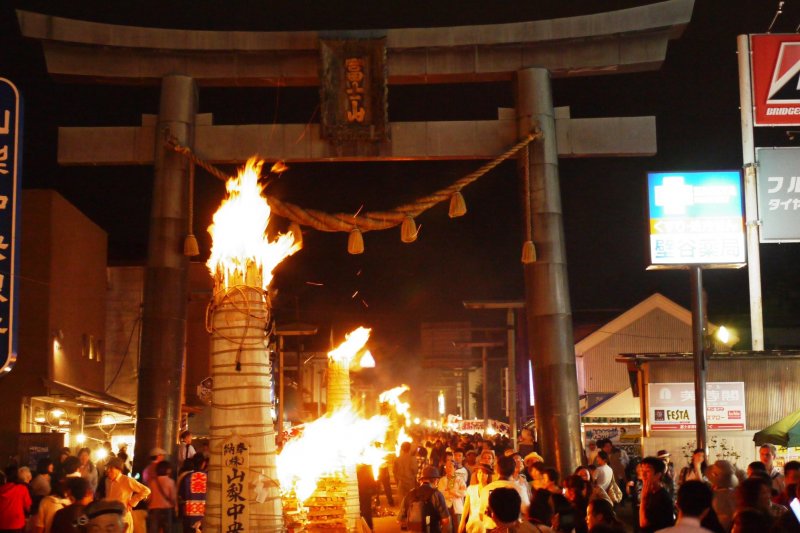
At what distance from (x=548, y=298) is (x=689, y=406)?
6315mm

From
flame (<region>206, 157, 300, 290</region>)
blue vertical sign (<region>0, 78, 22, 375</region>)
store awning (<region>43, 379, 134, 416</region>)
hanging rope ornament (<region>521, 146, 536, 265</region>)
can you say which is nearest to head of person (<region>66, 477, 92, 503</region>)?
flame (<region>206, 157, 300, 290</region>)

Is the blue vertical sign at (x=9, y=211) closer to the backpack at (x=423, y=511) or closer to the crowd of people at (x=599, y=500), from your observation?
the backpack at (x=423, y=511)

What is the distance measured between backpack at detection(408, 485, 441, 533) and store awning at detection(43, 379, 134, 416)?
13.5 meters

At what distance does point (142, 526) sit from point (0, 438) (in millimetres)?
10255

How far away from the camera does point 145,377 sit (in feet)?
56.3

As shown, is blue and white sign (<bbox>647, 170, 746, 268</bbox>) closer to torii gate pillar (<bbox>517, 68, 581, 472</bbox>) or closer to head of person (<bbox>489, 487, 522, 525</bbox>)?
torii gate pillar (<bbox>517, 68, 581, 472</bbox>)

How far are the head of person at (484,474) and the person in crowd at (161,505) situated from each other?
4.56m

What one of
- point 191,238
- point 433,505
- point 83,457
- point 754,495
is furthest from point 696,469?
point 83,457

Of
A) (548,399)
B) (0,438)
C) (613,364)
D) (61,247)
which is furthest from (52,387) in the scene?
(613,364)

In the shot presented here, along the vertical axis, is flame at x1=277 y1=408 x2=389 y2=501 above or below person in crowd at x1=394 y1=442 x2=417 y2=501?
above

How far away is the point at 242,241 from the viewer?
8.02 meters

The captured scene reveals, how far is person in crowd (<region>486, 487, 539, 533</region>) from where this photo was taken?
6.55 meters

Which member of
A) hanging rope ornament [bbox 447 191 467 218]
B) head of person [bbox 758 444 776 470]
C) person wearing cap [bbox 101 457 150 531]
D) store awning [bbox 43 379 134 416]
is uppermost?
hanging rope ornament [bbox 447 191 467 218]

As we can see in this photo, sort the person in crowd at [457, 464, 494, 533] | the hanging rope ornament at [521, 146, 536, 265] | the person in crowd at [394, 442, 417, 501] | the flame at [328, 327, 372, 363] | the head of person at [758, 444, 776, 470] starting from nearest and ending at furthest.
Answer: the person in crowd at [457, 464, 494, 533]
the head of person at [758, 444, 776, 470]
the flame at [328, 327, 372, 363]
the hanging rope ornament at [521, 146, 536, 265]
the person in crowd at [394, 442, 417, 501]
